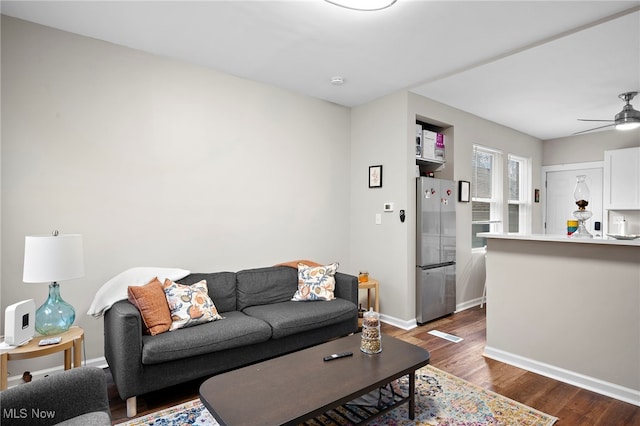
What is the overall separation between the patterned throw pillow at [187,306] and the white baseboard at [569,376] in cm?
251

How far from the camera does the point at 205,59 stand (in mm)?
3211

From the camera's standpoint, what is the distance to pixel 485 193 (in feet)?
17.1

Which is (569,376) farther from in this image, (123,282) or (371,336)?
(123,282)

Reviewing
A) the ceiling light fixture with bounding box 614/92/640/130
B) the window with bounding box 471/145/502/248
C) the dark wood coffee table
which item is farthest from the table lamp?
the ceiling light fixture with bounding box 614/92/640/130

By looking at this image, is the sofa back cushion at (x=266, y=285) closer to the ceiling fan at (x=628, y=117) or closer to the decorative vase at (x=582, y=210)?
the decorative vase at (x=582, y=210)

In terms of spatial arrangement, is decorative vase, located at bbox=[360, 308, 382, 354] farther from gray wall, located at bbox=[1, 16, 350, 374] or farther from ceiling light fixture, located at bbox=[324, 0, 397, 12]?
ceiling light fixture, located at bbox=[324, 0, 397, 12]

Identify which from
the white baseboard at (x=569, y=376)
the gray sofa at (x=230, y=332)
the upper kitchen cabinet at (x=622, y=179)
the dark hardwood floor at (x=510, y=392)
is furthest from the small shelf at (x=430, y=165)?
the upper kitchen cabinet at (x=622, y=179)

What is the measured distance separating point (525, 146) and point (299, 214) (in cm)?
437

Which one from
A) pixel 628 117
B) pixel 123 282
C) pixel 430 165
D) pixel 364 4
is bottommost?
pixel 123 282

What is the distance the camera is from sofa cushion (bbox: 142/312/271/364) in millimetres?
2252

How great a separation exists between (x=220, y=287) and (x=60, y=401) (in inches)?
64.5

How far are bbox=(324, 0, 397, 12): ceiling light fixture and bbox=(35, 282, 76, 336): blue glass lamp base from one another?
8.75 feet

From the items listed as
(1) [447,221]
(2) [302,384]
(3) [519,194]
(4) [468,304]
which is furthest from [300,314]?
→ (3) [519,194]

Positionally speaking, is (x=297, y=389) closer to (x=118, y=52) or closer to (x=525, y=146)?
(x=118, y=52)
